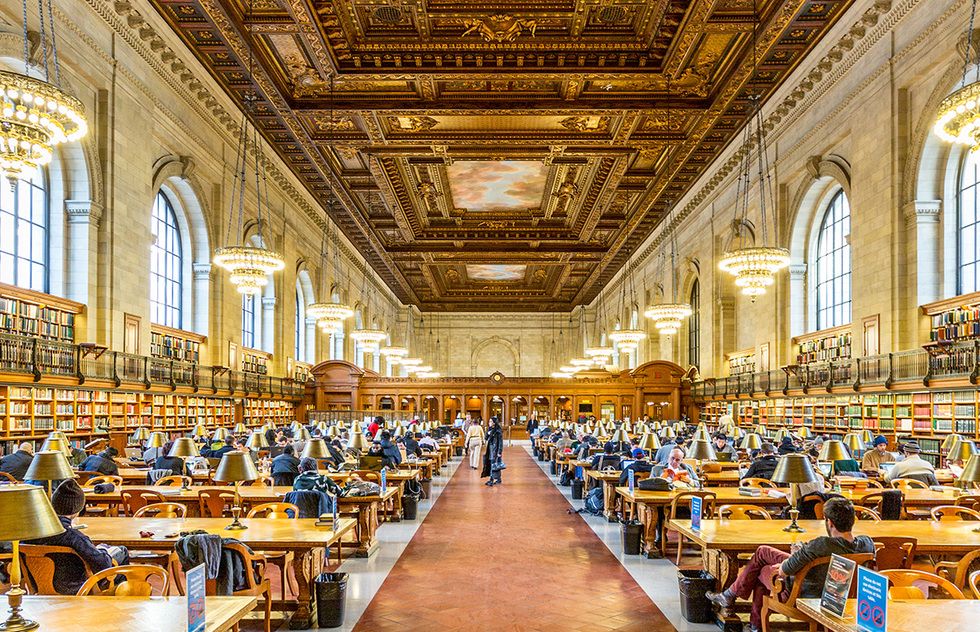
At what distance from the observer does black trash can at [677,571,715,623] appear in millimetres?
6523

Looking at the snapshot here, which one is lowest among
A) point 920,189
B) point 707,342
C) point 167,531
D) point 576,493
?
point 576,493

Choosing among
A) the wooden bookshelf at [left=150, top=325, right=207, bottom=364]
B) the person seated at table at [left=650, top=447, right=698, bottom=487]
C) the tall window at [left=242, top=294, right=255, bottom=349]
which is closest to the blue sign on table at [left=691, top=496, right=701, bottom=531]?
the person seated at table at [left=650, top=447, right=698, bottom=487]

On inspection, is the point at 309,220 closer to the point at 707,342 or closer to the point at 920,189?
the point at 707,342

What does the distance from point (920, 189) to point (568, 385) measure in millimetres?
22845

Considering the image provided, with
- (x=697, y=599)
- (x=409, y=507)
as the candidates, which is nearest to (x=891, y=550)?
(x=697, y=599)

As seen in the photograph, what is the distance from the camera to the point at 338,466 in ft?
42.3

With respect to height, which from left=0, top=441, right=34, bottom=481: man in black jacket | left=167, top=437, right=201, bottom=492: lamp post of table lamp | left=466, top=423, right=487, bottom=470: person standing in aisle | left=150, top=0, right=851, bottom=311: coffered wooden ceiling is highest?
left=150, top=0, right=851, bottom=311: coffered wooden ceiling

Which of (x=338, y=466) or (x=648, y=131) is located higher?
(x=648, y=131)

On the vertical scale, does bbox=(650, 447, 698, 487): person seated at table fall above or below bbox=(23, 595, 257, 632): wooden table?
below

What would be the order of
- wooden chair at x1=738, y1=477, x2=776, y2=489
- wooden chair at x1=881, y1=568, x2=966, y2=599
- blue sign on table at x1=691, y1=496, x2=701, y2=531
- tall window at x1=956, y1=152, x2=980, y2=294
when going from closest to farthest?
1. wooden chair at x1=881, y1=568, x2=966, y2=599
2. blue sign on table at x1=691, y1=496, x2=701, y2=531
3. wooden chair at x1=738, y1=477, x2=776, y2=489
4. tall window at x1=956, y1=152, x2=980, y2=294

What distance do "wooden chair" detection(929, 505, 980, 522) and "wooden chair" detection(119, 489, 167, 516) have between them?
24.6ft

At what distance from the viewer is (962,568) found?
5539mm

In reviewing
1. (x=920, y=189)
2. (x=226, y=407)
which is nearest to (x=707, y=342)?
(x=920, y=189)

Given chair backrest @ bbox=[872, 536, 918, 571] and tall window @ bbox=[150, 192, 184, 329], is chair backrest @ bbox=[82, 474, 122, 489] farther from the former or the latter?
tall window @ bbox=[150, 192, 184, 329]
